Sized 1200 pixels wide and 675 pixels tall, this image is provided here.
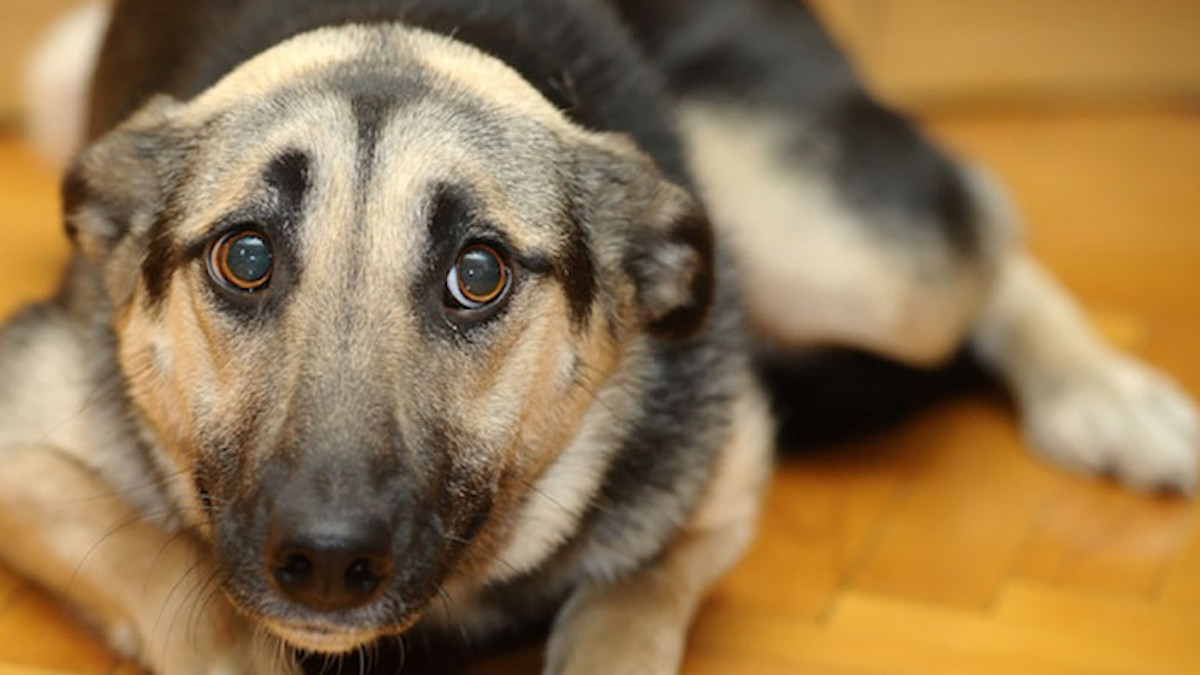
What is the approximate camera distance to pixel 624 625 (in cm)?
237

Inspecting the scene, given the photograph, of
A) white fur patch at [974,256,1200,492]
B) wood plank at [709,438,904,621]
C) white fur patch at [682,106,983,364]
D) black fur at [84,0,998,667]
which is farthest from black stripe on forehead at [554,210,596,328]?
white fur patch at [974,256,1200,492]

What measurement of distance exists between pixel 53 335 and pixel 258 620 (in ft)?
2.49

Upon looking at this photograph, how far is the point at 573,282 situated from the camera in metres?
2.26

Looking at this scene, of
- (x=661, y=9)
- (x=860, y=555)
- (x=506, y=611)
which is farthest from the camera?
(x=661, y=9)

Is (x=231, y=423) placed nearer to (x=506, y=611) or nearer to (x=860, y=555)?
→ (x=506, y=611)

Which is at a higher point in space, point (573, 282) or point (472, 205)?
point (472, 205)

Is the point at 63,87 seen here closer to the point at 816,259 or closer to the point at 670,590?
the point at 816,259

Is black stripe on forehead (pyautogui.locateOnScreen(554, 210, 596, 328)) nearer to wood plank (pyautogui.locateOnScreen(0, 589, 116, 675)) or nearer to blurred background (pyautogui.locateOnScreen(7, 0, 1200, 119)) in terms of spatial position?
wood plank (pyautogui.locateOnScreen(0, 589, 116, 675))

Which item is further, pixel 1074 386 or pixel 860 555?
pixel 1074 386

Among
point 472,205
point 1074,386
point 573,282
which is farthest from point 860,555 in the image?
point 472,205

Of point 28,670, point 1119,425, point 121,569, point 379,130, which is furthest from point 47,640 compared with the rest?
point 1119,425

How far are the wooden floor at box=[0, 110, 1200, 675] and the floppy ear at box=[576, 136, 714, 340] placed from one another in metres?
0.50

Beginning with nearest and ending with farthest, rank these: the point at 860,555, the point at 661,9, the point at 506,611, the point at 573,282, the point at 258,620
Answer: the point at 258,620 < the point at 573,282 < the point at 506,611 < the point at 860,555 < the point at 661,9

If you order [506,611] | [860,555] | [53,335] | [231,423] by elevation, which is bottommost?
[860,555]
